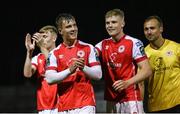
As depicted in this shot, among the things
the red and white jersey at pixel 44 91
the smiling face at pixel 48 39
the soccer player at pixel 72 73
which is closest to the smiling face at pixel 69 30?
the soccer player at pixel 72 73

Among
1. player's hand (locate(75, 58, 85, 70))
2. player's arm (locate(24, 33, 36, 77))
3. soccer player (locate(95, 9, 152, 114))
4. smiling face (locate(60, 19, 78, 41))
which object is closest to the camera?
player's hand (locate(75, 58, 85, 70))

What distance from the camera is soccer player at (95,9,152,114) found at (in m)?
4.24

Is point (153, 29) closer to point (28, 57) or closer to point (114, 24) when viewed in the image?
point (114, 24)

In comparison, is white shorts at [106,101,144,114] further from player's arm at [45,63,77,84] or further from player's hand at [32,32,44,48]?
player's hand at [32,32,44,48]

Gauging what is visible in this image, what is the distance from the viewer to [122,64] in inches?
A: 168

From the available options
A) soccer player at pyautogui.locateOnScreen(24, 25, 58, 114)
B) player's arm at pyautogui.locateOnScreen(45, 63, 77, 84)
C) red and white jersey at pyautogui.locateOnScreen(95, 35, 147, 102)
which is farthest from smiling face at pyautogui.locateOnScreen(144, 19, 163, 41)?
player's arm at pyautogui.locateOnScreen(45, 63, 77, 84)

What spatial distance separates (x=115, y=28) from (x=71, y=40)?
0.42 metres

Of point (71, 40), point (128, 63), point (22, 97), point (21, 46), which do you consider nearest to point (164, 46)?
point (128, 63)

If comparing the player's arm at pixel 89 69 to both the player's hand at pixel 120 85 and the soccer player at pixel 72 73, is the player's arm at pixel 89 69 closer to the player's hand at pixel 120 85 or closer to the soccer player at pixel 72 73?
the soccer player at pixel 72 73

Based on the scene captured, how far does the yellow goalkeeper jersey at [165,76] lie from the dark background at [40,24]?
2964 mm

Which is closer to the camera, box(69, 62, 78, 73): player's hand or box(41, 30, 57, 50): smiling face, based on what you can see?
box(69, 62, 78, 73): player's hand

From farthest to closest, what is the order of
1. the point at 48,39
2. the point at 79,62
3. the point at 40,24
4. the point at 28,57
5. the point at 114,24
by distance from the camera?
1. the point at 40,24
2. the point at 48,39
3. the point at 28,57
4. the point at 114,24
5. the point at 79,62

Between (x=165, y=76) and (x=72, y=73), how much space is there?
112cm

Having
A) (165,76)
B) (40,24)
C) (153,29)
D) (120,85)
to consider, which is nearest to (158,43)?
(153,29)
